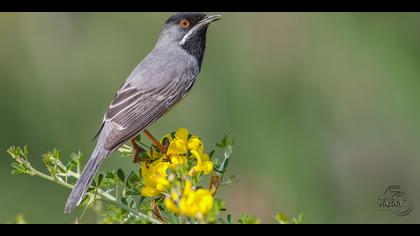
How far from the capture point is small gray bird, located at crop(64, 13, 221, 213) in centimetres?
461

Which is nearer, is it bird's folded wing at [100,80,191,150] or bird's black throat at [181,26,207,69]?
bird's folded wing at [100,80,191,150]

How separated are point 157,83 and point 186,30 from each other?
25.4 inches

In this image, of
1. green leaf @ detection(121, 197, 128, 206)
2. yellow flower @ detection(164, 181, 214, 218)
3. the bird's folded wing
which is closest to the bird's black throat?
the bird's folded wing

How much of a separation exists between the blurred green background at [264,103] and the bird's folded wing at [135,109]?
3.34 ft

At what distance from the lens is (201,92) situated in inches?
273

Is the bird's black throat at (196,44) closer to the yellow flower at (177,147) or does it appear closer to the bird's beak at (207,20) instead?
the bird's beak at (207,20)

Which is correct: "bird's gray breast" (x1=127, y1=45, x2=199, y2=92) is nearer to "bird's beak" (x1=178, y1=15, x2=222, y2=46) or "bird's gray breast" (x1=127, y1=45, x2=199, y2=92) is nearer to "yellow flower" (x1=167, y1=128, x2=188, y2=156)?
"bird's beak" (x1=178, y1=15, x2=222, y2=46)

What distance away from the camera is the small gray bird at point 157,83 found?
4.61 metres

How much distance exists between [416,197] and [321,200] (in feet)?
3.62

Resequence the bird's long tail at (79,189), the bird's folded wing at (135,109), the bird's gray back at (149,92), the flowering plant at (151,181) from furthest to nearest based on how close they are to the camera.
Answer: the bird's gray back at (149,92)
the bird's folded wing at (135,109)
the bird's long tail at (79,189)
the flowering plant at (151,181)

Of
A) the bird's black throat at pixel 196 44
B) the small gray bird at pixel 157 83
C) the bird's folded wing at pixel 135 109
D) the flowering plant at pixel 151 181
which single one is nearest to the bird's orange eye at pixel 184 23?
the small gray bird at pixel 157 83

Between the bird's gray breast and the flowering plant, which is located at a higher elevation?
the bird's gray breast

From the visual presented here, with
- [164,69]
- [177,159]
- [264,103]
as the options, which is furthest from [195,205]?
[264,103]

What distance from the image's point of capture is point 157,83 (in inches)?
215
